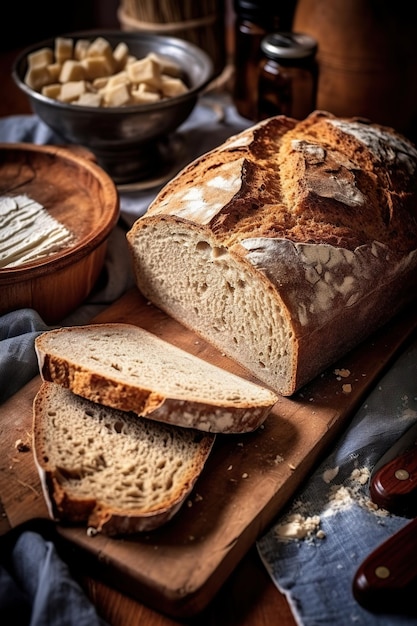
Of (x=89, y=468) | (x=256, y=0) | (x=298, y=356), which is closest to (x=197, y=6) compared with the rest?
(x=256, y=0)

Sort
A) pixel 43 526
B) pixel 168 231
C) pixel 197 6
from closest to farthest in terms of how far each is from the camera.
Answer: pixel 43 526 → pixel 168 231 → pixel 197 6

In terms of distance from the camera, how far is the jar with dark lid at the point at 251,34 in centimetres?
382

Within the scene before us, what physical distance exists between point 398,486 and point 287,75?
6.89ft

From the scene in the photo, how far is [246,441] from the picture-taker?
7.75ft

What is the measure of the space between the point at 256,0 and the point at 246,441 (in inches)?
96.3

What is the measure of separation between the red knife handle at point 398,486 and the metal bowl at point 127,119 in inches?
74.7

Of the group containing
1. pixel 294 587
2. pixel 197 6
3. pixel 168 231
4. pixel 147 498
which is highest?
pixel 197 6

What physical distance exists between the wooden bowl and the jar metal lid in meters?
0.97

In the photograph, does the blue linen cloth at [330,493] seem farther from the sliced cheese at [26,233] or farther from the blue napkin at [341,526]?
the sliced cheese at [26,233]

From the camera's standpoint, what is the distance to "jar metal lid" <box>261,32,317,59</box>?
3.37 m

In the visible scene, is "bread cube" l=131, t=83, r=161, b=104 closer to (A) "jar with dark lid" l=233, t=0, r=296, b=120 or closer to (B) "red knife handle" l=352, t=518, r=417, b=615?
(A) "jar with dark lid" l=233, t=0, r=296, b=120

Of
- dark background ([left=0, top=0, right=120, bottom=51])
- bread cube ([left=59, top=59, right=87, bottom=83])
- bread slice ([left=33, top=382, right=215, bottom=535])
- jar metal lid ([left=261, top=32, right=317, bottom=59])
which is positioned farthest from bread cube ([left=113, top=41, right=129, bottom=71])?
bread slice ([left=33, top=382, right=215, bottom=535])

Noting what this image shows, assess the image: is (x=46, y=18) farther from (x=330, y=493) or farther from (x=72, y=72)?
(x=330, y=493)

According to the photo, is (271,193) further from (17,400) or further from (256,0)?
(256,0)
